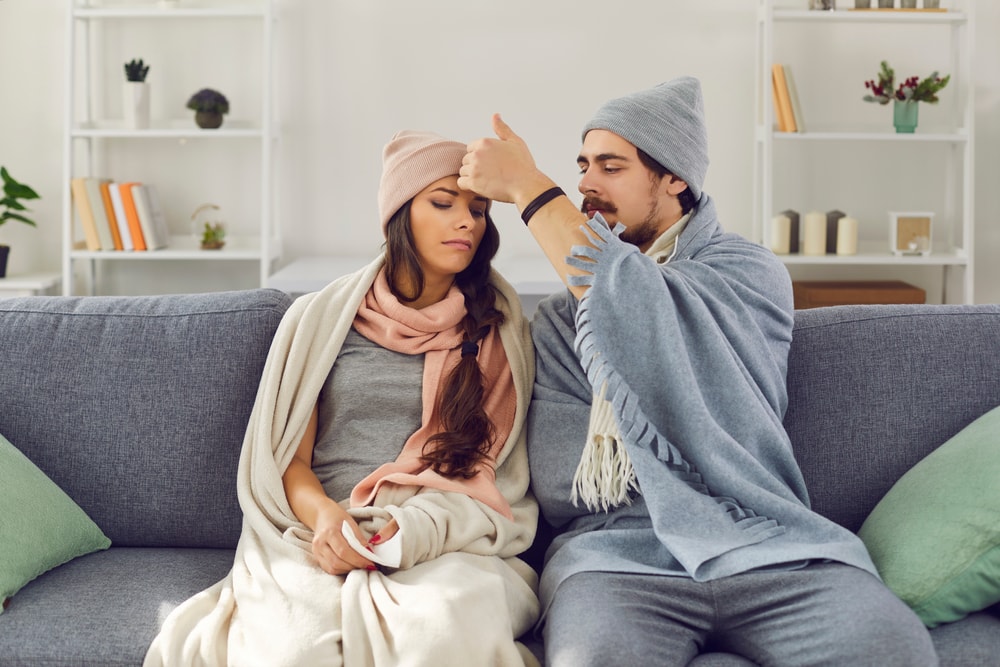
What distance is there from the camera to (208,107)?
4086mm

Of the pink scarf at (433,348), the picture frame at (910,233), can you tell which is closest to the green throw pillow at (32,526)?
the pink scarf at (433,348)

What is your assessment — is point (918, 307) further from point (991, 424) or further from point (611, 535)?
point (611, 535)

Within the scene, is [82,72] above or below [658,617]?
above

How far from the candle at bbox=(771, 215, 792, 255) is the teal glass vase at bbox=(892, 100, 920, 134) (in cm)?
55

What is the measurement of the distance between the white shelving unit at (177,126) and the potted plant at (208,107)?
6cm

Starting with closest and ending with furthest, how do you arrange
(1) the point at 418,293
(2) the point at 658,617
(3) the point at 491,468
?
(2) the point at 658,617 → (3) the point at 491,468 → (1) the point at 418,293

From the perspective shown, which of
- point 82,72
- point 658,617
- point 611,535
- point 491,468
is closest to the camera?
point 658,617

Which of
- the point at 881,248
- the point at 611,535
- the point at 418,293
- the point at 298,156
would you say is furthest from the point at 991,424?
the point at 298,156

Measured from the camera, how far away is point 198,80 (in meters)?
4.31

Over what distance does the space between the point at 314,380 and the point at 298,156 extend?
264 cm

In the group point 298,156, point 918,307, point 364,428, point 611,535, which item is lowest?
point 611,535

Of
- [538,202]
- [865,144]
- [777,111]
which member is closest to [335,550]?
[538,202]

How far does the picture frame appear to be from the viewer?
13.5ft

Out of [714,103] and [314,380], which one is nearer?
[314,380]
